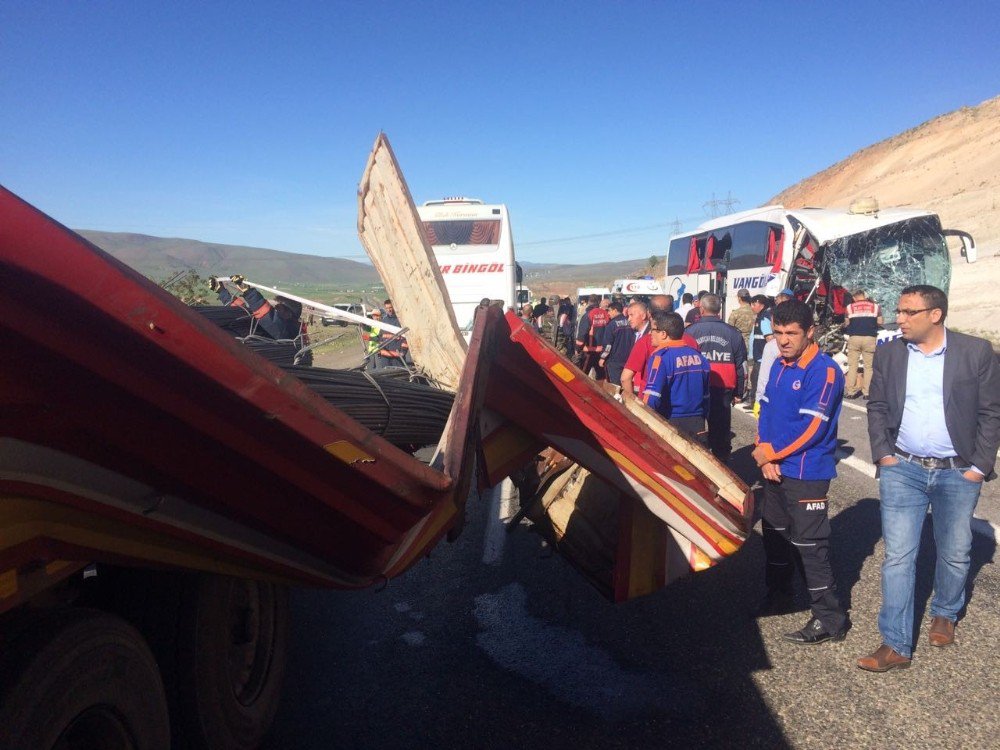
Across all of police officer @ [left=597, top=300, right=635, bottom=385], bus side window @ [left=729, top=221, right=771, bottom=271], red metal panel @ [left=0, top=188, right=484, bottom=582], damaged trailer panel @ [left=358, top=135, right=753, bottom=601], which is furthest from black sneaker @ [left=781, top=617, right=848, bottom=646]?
bus side window @ [left=729, top=221, right=771, bottom=271]

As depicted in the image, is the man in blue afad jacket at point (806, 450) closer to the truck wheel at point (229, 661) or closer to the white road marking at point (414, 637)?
the white road marking at point (414, 637)

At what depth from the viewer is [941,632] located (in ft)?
12.1

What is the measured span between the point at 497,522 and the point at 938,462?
3.44m

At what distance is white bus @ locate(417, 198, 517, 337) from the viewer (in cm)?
1519

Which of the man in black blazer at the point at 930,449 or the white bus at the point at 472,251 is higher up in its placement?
the white bus at the point at 472,251

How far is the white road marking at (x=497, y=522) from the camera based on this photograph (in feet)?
16.9

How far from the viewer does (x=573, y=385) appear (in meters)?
2.90

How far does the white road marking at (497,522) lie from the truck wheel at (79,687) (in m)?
3.16

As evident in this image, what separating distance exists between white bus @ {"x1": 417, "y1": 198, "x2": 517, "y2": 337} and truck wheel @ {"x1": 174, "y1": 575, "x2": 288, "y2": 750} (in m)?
11.9

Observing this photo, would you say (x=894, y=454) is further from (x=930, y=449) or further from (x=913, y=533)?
(x=913, y=533)

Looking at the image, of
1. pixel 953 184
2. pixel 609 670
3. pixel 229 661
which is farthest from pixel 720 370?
pixel 953 184

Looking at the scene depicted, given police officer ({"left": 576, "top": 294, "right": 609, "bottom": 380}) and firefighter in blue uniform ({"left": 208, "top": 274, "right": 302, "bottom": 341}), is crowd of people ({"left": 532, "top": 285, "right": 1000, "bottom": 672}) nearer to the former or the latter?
firefighter in blue uniform ({"left": 208, "top": 274, "right": 302, "bottom": 341})

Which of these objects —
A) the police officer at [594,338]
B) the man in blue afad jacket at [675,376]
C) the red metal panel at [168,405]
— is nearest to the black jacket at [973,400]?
the man in blue afad jacket at [675,376]

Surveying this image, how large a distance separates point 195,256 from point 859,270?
12971 cm
